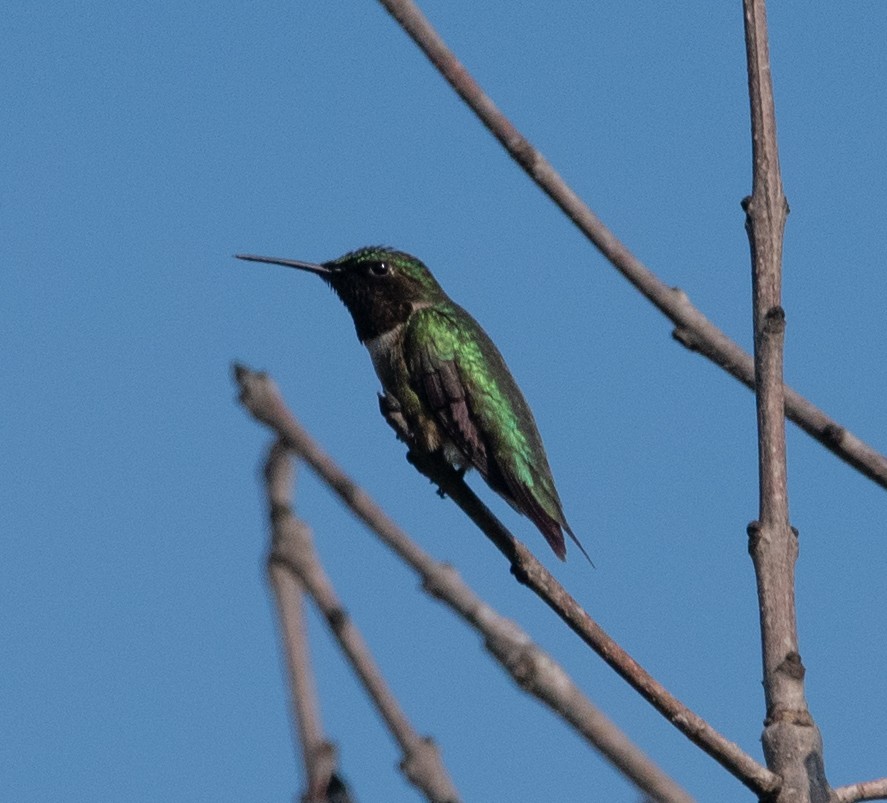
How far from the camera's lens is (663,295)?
4559mm

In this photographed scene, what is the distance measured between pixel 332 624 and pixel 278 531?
15 centimetres

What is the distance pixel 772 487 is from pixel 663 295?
89 cm

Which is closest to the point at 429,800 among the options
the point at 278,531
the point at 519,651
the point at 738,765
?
the point at 519,651

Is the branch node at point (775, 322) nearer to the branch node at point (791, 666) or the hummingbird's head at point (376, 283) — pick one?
the branch node at point (791, 666)

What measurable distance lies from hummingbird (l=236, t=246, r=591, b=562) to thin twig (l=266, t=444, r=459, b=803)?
4.54 meters

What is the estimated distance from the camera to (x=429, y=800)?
1780mm

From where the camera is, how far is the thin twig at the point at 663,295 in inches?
167

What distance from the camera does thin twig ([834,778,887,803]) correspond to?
358cm

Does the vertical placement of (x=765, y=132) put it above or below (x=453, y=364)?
below

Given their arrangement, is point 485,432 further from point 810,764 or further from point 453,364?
point 810,764

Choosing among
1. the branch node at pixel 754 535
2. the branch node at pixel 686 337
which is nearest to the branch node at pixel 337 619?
the branch node at pixel 754 535

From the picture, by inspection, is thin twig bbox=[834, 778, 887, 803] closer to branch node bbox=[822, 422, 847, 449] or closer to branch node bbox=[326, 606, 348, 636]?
branch node bbox=[822, 422, 847, 449]

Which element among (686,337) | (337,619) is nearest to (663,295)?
(686,337)

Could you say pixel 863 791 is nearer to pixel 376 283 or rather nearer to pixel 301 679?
pixel 301 679
